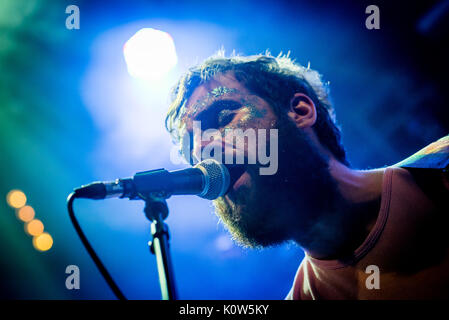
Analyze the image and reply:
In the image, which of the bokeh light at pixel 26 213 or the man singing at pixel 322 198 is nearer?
the man singing at pixel 322 198

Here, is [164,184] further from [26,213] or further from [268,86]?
[26,213]

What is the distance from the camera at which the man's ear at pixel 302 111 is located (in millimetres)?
2072

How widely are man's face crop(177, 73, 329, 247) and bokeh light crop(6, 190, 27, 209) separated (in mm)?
6394

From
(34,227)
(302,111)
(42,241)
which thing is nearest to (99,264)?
(302,111)

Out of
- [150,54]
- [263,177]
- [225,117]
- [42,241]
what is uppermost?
[150,54]

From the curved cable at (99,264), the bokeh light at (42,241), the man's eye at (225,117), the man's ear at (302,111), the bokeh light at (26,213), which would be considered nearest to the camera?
the curved cable at (99,264)

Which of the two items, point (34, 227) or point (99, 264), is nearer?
point (99, 264)

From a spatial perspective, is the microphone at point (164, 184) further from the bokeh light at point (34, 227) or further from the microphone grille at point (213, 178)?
the bokeh light at point (34, 227)

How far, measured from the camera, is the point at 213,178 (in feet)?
4.71

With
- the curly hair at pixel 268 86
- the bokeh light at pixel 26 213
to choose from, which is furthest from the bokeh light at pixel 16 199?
the curly hair at pixel 268 86

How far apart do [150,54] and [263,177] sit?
3.53m

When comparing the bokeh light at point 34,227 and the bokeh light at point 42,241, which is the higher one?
the bokeh light at point 34,227

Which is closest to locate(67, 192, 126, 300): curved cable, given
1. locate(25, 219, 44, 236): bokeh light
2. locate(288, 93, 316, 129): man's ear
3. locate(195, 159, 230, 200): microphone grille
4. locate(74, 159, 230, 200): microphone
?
locate(74, 159, 230, 200): microphone

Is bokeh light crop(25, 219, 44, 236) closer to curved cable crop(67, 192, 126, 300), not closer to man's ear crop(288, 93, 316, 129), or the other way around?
curved cable crop(67, 192, 126, 300)
